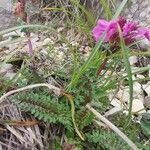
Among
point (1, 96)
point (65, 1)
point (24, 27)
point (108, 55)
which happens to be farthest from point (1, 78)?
point (65, 1)

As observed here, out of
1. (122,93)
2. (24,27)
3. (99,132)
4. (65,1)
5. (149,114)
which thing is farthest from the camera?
Result: (65,1)

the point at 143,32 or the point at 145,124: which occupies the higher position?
the point at 143,32

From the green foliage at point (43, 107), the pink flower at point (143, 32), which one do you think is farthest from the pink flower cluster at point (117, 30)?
the green foliage at point (43, 107)

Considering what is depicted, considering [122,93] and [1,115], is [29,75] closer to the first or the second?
[1,115]

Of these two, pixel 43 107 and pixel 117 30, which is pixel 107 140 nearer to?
pixel 43 107

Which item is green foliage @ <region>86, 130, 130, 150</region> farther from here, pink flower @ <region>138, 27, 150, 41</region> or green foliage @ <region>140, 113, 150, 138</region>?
pink flower @ <region>138, 27, 150, 41</region>

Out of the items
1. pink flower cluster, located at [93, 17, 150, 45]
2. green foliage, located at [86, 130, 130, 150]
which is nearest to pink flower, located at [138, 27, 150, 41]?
pink flower cluster, located at [93, 17, 150, 45]

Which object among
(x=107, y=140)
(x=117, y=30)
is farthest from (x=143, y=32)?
(x=107, y=140)

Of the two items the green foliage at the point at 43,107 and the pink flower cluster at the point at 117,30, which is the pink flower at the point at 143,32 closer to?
the pink flower cluster at the point at 117,30
